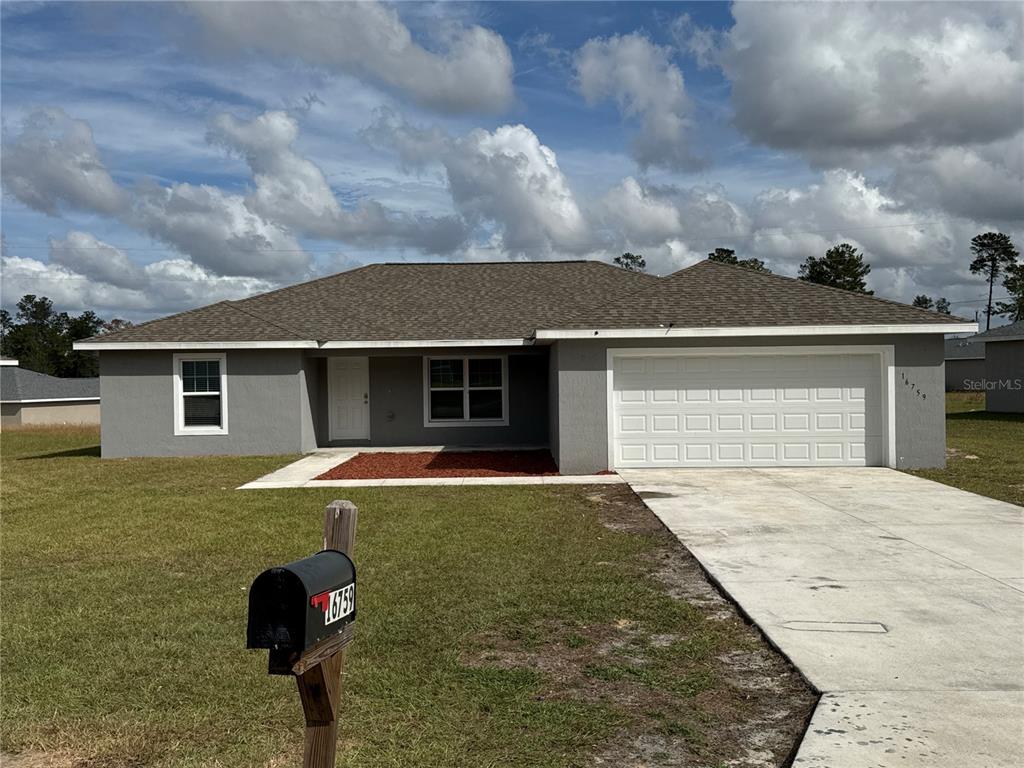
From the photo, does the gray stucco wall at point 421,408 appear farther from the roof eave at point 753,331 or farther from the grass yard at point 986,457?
the grass yard at point 986,457

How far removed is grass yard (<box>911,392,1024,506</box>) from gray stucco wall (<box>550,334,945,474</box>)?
68 centimetres

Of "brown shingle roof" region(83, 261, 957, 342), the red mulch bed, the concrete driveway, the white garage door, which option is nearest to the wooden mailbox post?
the concrete driveway

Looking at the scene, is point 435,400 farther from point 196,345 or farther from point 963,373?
point 963,373

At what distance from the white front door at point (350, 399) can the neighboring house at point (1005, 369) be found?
77.9 ft

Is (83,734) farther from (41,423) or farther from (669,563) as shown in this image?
(41,423)

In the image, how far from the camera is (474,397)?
21.5 m

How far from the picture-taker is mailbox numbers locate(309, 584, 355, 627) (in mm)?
2438

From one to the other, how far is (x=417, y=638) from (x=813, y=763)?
2.88 m

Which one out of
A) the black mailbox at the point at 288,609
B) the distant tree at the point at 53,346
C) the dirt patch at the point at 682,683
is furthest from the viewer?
the distant tree at the point at 53,346

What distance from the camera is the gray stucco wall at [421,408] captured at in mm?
21297

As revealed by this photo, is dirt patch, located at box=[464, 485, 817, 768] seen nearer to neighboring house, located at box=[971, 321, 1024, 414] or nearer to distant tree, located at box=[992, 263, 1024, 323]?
neighboring house, located at box=[971, 321, 1024, 414]

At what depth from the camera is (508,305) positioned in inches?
885

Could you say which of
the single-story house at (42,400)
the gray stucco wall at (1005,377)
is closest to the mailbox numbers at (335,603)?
the gray stucco wall at (1005,377)

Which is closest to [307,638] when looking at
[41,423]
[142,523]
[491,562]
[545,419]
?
[491,562]
